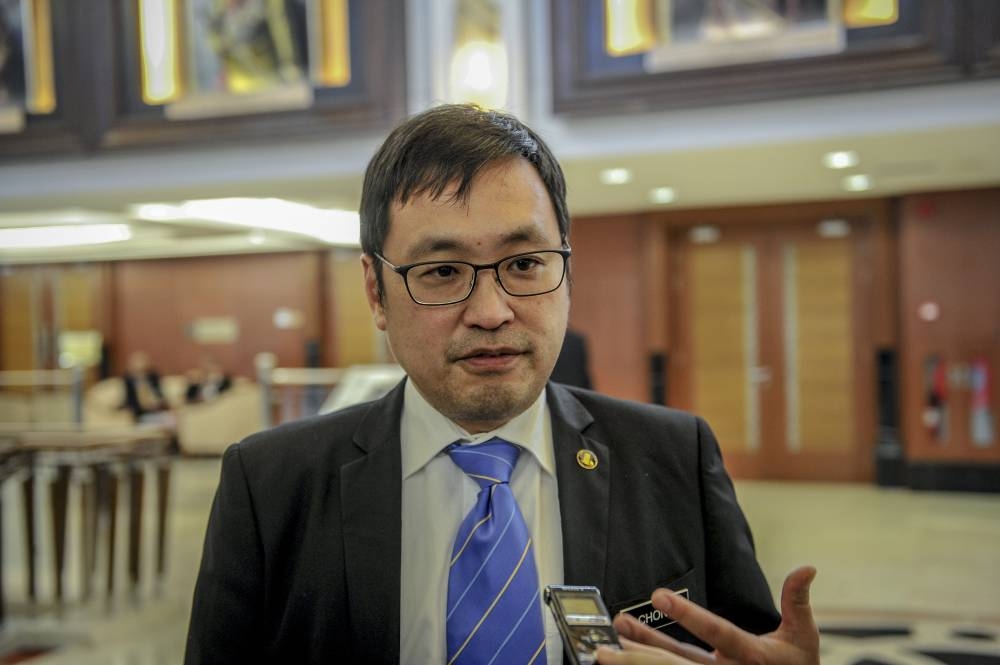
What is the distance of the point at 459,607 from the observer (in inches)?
50.6

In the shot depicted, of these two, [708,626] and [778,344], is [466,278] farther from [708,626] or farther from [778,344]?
[778,344]

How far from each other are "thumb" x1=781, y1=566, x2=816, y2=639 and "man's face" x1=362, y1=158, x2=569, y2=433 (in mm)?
409

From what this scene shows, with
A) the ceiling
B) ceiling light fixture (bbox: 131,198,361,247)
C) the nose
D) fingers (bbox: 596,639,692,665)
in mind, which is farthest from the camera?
ceiling light fixture (bbox: 131,198,361,247)

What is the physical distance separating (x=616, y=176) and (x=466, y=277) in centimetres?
643

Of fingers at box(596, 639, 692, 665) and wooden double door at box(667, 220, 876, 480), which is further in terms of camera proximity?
wooden double door at box(667, 220, 876, 480)

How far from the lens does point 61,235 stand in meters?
12.6

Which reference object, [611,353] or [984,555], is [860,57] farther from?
[611,353]

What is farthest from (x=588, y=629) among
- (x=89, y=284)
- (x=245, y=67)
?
(x=89, y=284)

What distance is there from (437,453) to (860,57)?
209 inches

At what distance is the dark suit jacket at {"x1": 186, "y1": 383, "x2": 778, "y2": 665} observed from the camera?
4.20 feet

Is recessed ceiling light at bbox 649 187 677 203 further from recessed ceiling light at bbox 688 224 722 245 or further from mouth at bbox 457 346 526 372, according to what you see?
mouth at bbox 457 346 526 372

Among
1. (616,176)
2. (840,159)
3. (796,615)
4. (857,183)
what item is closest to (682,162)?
(616,176)

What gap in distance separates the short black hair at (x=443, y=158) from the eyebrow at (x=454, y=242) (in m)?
0.06

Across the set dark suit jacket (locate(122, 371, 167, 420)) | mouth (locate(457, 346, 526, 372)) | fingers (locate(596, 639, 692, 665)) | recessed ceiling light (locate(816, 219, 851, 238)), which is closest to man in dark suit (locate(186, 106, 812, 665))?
mouth (locate(457, 346, 526, 372))
